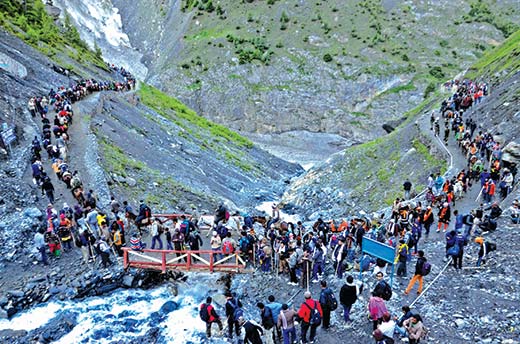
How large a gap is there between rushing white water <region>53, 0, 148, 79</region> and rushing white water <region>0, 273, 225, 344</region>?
264 feet

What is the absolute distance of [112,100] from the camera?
1914 inches

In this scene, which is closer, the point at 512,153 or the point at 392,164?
the point at 512,153

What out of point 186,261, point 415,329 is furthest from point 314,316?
point 186,261

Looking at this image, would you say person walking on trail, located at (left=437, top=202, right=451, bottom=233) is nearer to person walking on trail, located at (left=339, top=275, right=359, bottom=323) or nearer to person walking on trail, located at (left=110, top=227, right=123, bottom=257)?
person walking on trail, located at (left=339, top=275, right=359, bottom=323)

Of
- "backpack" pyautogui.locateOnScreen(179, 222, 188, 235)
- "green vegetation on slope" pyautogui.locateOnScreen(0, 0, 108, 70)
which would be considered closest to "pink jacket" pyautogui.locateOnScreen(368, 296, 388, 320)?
"backpack" pyautogui.locateOnScreen(179, 222, 188, 235)

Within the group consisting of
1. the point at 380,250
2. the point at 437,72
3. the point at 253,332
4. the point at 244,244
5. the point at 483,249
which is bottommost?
the point at 253,332

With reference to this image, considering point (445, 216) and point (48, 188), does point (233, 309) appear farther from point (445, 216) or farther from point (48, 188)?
point (48, 188)

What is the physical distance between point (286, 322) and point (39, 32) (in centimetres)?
6096

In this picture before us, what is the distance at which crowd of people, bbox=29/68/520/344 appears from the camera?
43.7 feet

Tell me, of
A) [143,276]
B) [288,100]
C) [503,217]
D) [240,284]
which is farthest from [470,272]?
[288,100]

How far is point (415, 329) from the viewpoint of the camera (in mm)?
12023

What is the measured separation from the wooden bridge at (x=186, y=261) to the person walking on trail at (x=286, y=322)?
5.46 meters

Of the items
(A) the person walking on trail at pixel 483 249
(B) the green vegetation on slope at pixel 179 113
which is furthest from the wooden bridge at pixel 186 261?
(B) the green vegetation on slope at pixel 179 113

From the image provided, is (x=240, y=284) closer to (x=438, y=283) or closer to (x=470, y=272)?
(x=438, y=283)
